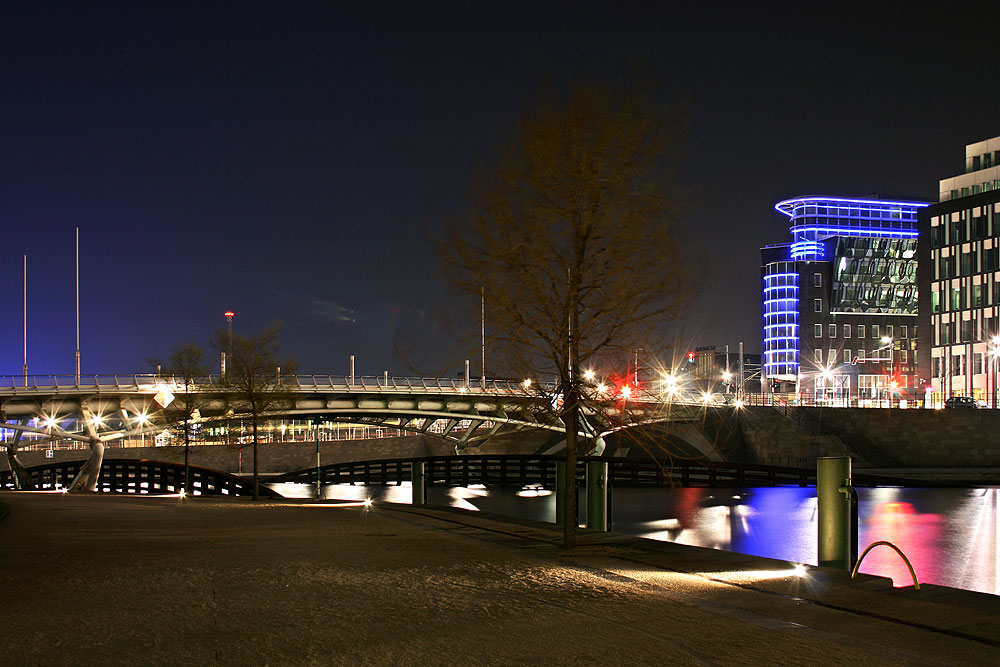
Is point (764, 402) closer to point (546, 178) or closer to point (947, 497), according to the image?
point (947, 497)

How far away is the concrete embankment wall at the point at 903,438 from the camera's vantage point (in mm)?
63125

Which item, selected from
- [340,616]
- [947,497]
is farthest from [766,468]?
[340,616]

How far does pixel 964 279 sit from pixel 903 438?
139 ft

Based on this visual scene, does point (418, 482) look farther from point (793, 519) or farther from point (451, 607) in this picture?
point (451, 607)

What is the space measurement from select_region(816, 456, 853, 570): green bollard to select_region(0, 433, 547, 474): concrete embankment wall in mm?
65766

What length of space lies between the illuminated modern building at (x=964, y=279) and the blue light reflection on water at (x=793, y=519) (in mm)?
57332

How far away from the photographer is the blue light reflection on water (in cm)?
1980

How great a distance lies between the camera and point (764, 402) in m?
78.7

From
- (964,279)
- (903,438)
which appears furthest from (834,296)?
(903,438)

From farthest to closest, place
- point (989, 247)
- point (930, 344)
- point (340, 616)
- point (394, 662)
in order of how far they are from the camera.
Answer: point (930, 344), point (989, 247), point (340, 616), point (394, 662)

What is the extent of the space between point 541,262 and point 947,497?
31.5 m

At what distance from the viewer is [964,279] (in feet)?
323

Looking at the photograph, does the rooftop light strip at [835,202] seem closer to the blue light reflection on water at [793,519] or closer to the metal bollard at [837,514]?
the blue light reflection on water at [793,519]

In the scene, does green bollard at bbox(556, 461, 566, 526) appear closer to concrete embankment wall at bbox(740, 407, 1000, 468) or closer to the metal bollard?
the metal bollard
